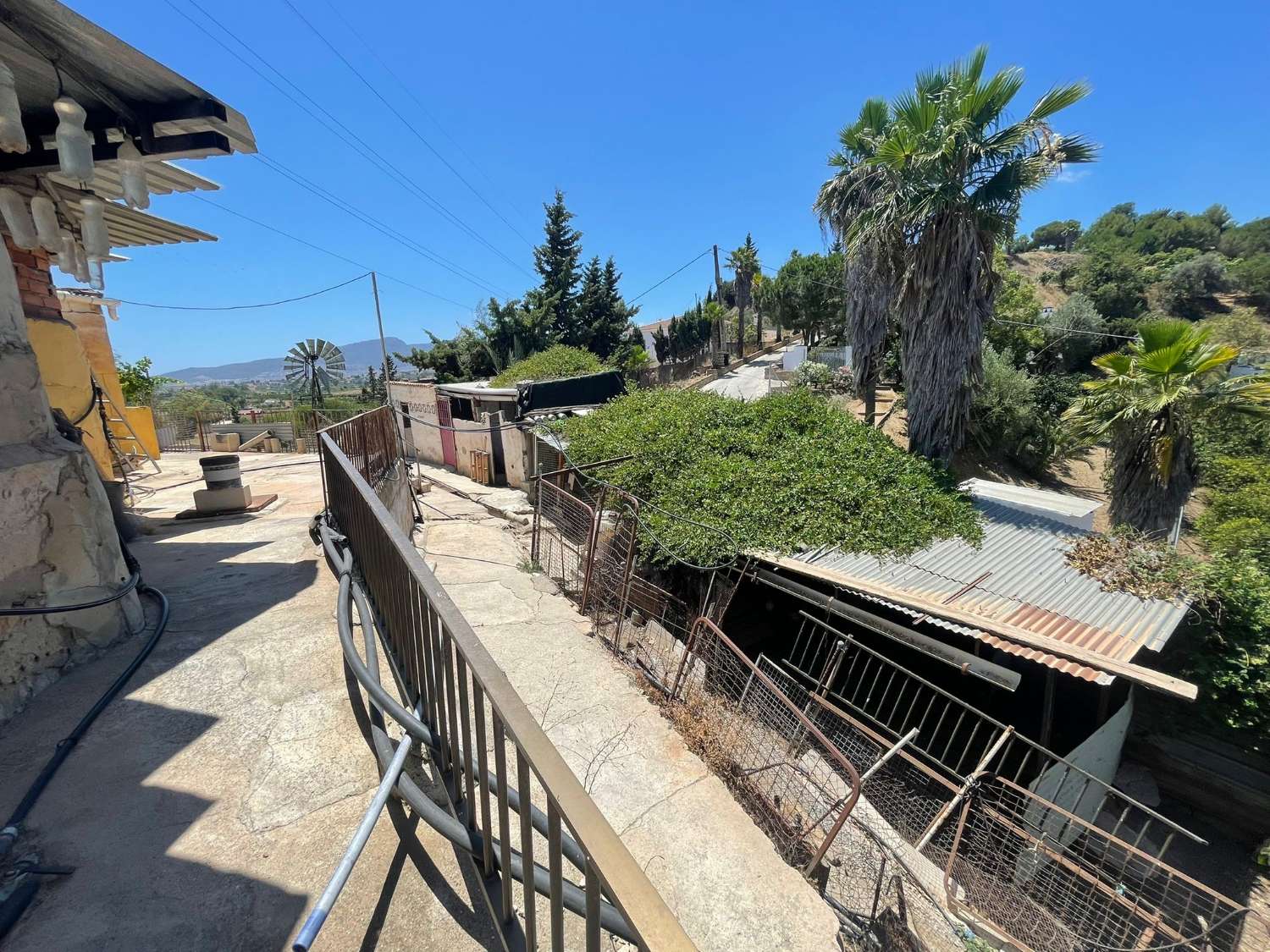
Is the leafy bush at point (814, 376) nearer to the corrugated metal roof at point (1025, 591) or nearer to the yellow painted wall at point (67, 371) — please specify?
the corrugated metal roof at point (1025, 591)

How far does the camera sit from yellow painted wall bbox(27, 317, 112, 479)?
5.46 m

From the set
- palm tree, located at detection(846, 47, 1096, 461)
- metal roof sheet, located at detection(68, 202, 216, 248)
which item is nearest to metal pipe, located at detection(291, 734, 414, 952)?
metal roof sheet, located at detection(68, 202, 216, 248)

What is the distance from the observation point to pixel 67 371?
19.6ft

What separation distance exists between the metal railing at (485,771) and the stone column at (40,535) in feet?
3.97

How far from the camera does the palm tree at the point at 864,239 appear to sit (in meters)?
8.55

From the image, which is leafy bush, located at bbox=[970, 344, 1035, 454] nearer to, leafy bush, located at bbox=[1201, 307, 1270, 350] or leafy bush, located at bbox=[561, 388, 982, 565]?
leafy bush, located at bbox=[561, 388, 982, 565]

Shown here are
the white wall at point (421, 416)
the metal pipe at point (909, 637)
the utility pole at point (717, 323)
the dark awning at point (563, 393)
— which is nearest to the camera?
the metal pipe at point (909, 637)

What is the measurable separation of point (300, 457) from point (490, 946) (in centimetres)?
1499

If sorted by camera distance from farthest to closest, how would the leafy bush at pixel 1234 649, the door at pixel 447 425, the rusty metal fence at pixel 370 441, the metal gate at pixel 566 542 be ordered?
1. the door at pixel 447 425
2. the metal gate at pixel 566 542
3. the leafy bush at pixel 1234 649
4. the rusty metal fence at pixel 370 441

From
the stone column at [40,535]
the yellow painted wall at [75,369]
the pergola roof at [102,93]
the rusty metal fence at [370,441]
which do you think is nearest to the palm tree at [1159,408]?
the rusty metal fence at [370,441]

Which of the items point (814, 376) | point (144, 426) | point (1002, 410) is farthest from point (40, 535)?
point (814, 376)

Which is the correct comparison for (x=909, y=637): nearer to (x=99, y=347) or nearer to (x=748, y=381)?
(x=99, y=347)

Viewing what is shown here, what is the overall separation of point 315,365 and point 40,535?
24.4 meters

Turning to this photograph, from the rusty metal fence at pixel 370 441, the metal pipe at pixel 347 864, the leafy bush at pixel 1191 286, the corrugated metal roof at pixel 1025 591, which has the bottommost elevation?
the corrugated metal roof at pixel 1025 591
